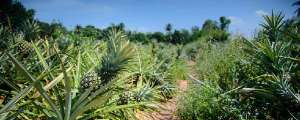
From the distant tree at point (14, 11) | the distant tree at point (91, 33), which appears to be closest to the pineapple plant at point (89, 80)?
the distant tree at point (91, 33)

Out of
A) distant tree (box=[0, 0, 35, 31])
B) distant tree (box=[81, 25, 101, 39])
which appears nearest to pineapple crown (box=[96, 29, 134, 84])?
distant tree (box=[81, 25, 101, 39])

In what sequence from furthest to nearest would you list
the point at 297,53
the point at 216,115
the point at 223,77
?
the point at 223,77
the point at 297,53
the point at 216,115

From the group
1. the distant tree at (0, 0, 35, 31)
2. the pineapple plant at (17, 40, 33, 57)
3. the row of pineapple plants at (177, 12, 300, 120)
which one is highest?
the distant tree at (0, 0, 35, 31)

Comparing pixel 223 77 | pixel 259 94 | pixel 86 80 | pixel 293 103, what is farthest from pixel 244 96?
pixel 86 80

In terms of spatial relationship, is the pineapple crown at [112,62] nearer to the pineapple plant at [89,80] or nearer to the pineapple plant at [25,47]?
the pineapple plant at [89,80]

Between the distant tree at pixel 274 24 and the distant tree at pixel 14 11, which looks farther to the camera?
the distant tree at pixel 14 11

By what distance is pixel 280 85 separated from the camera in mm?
4629

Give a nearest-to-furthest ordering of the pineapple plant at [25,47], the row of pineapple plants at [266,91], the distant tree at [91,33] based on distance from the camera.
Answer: the row of pineapple plants at [266,91]
the pineapple plant at [25,47]
the distant tree at [91,33]

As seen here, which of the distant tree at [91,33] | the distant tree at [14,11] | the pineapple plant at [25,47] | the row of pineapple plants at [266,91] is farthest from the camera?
the distant tree at [91,33]

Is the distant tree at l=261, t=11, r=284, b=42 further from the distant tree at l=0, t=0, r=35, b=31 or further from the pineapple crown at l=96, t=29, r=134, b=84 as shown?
the distant tree at l=0, t=0, r=35, b=31

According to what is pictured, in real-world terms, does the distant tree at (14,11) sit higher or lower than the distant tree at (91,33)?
higher

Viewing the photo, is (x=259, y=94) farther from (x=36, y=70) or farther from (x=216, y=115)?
(x=36, y=70)

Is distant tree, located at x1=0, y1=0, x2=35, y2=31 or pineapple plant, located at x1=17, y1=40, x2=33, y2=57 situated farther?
distant tree, located at x1=0, y1=0, x2=35, y2=31

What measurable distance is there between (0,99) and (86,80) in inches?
63.6
